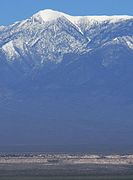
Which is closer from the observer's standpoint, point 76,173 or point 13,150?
point 76,173

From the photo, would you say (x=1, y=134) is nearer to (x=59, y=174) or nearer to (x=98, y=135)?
(x=98, y=135)

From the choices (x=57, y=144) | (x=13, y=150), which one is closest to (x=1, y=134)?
(x=57, y=144)

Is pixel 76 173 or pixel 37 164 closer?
pixel 76 173

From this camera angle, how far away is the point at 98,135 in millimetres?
181875

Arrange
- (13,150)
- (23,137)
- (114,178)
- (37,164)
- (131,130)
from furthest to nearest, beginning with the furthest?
(131,130), (23,137), (13,150), (37,164), (114,178)

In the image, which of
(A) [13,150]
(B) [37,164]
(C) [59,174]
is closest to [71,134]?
(A) [13,150]

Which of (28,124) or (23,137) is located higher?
(28,124)

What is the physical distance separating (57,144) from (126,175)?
72715 mm

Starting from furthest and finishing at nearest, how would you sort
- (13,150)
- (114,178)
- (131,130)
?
(131,130) → (13,150) → (114,178)

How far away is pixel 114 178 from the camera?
85000 mm

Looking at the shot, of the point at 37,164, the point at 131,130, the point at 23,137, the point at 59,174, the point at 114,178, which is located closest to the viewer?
the point at 114,178

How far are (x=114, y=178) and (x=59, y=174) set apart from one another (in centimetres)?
741

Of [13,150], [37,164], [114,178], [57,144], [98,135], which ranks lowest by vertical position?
[114,178]

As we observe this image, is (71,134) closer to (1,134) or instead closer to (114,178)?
(1,134)
